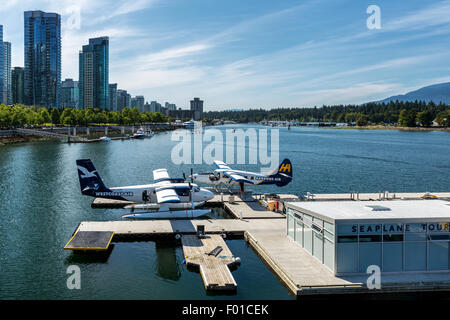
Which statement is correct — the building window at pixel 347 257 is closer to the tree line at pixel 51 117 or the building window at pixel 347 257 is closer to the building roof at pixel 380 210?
the building roof at pixel 380 210

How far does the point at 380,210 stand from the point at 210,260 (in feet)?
33.8

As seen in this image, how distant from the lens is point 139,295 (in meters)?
19.2

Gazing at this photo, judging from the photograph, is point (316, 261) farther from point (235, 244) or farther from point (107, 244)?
point (107, 244)

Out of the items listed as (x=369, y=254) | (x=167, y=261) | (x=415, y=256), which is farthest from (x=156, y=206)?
(x=415, y=256)

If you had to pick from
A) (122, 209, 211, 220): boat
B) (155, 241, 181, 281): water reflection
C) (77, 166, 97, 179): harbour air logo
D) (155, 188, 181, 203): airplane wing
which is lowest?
(155, 241, 181, 281): water reflection

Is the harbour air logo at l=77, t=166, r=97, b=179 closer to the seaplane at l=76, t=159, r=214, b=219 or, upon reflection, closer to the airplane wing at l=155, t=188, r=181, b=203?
the seaplane at l=76, t=159, r=214, b=219

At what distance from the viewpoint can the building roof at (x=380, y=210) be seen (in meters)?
19.1

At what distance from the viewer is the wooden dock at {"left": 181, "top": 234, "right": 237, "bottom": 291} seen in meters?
19.1

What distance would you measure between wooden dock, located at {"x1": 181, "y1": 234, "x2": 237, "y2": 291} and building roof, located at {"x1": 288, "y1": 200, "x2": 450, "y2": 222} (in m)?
5.58

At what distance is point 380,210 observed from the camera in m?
21.0

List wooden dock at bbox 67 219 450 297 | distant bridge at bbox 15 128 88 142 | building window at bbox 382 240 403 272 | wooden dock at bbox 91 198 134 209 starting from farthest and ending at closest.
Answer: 1. distant bridge at bbox 15 128 88 142
2. wooden dock at bbox 91 198 134 209
3. building window at bbox 382 240 403 272
4. wooden dock at bbox 67 219 450 297

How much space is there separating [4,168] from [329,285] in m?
61.3

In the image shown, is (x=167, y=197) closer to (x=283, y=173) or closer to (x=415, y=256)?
(x=415, y=256)

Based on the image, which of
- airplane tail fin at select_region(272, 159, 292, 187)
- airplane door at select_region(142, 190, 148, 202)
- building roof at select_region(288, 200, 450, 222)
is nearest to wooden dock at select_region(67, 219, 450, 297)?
building roof at select_region(288, 200, 450, 222)
